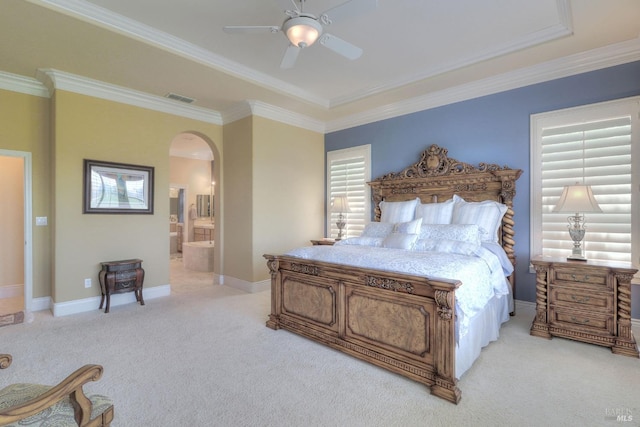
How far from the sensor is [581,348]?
112 inches

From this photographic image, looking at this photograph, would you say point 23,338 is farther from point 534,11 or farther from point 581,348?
point 534,11

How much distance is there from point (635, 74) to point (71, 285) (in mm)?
7139

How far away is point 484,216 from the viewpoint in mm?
3750

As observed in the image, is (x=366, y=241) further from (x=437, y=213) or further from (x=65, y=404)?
(x=65, y=404)

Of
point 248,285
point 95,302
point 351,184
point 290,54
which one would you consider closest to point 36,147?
point 95,302

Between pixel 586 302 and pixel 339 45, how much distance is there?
3.34m

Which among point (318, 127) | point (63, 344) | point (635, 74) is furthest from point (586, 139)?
point (63, 344)

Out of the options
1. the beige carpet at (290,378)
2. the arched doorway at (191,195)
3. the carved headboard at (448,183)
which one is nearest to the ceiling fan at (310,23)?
the carved headboard at (448,183)

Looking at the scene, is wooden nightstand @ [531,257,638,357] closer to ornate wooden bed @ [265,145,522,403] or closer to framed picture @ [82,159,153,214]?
ornate wooden bed @ [265,145,522,403]

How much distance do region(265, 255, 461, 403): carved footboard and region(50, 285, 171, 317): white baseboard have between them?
7.79 feet

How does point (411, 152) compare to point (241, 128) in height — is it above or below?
below

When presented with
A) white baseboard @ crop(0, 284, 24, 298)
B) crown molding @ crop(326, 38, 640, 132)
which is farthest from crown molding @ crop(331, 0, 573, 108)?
white baseboard @ crop(0, 284, 24, 298)

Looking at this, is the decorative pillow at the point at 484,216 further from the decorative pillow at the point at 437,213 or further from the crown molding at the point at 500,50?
the crown molding at the point at 500,50

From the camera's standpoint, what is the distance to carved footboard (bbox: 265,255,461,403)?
214cm
